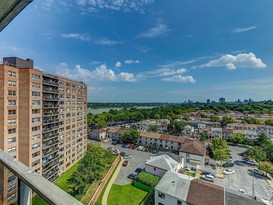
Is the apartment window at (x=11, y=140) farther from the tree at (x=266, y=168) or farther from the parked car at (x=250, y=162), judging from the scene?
the parked car at (x=250, y=162)

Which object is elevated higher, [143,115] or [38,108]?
[38,108]

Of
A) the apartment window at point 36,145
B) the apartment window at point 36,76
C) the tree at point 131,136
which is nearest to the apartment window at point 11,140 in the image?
the apartment window at point 36,145

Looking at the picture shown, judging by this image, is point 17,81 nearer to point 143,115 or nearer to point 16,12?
point 16,12

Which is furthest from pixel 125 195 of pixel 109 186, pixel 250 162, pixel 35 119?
pixel 250 162

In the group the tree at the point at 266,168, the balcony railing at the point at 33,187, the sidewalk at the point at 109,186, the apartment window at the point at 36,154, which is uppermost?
the balcony railing at the point at 33,187

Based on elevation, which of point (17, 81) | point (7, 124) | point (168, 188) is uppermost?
point (17, 81)

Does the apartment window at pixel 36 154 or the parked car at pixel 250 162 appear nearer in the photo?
the apartment window at pixel 36 154

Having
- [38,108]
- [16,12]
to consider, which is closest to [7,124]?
[38,108]
